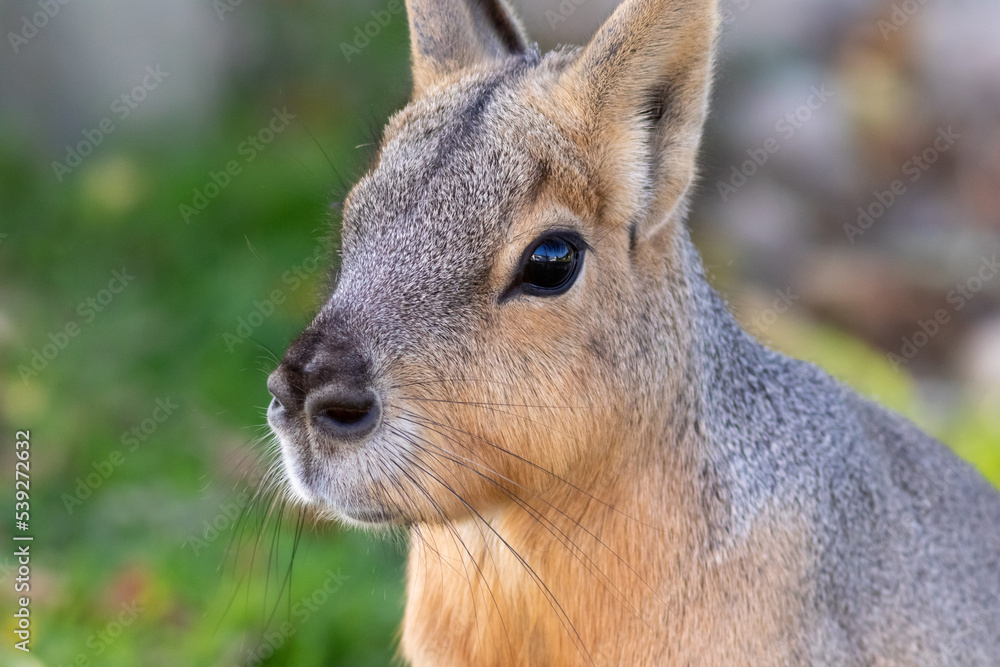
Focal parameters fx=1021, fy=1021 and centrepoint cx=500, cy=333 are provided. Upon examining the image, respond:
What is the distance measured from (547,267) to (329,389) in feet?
1.91

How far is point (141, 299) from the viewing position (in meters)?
6.18

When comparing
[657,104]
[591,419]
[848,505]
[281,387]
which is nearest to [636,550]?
[591,419]

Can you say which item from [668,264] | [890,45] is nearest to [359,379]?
[668,264]

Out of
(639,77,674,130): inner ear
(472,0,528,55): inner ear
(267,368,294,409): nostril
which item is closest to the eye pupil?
(639,77,674,130): inner ear

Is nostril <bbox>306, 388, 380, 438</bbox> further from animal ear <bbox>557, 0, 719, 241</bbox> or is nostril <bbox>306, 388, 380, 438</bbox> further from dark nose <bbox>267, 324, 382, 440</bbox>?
animal ear <bbox>557, 0, 719, 241</bbox>

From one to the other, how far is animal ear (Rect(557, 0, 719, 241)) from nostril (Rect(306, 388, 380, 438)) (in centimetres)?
75

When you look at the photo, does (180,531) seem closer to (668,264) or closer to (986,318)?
(668,264)

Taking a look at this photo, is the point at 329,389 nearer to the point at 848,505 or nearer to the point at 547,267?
the point at 547,267

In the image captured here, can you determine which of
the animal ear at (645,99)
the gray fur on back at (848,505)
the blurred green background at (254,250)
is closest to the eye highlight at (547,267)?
the animal ear at (645,99)

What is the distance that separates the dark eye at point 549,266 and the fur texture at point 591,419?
31 mm

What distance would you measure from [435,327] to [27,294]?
466 centimetres

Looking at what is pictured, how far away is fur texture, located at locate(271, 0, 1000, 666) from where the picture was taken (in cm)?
231

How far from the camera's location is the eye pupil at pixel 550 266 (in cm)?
236

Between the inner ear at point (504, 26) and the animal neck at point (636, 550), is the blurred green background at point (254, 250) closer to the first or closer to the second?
the animal neck at point (636, 550)
